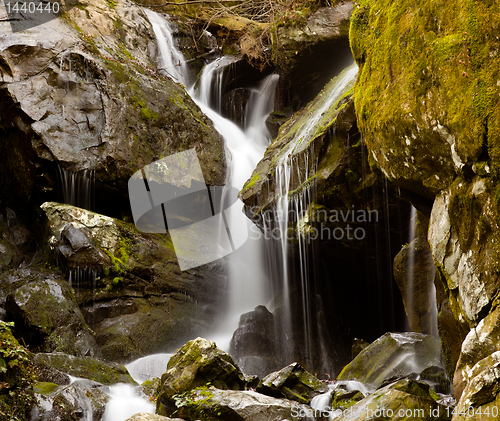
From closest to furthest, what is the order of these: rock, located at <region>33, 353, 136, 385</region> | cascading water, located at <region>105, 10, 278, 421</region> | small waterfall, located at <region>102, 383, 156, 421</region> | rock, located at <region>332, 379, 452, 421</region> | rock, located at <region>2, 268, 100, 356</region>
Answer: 1. rock, located at <region>332, 379, 452, 421</region>
2. small waterfall, located at <region>102, 383, 156, 421</region>
3. rock, located at <region>33, 353, 136, 385</region>
4. rock, located at <region>2, 268, 100, 356</region>
5. cascading water, located at <region>105, 10, 278, 421</region>

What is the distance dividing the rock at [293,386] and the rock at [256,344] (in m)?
2.44

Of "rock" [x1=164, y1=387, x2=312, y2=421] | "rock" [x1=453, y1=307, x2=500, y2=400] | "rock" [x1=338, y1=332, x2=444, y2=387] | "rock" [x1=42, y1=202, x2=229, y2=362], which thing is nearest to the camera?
"rock" [x1=453, y1=307, x2=500, y2=400]

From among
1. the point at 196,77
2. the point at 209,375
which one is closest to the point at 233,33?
the point at 196,77

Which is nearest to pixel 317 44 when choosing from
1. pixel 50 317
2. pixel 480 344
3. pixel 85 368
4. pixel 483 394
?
pixel 50 317

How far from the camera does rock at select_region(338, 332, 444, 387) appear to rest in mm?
5820

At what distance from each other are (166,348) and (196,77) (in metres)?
10.6

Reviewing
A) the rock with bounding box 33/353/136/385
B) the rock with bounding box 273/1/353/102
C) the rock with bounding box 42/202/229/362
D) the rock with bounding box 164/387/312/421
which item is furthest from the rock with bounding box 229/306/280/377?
the rock with bounding box 273/1/353/102

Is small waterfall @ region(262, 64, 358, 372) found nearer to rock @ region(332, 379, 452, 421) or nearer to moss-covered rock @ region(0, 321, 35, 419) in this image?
rock @ region(332, 379, 452, 421)

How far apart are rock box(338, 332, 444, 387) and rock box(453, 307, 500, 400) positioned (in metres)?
2.38

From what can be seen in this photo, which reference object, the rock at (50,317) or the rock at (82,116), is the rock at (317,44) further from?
the rock at (50,317)

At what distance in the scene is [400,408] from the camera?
3.81 m

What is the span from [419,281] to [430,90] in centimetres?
438

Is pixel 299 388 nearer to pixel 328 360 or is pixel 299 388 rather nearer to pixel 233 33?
pixel 328 360

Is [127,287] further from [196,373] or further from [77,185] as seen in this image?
[196,373]
